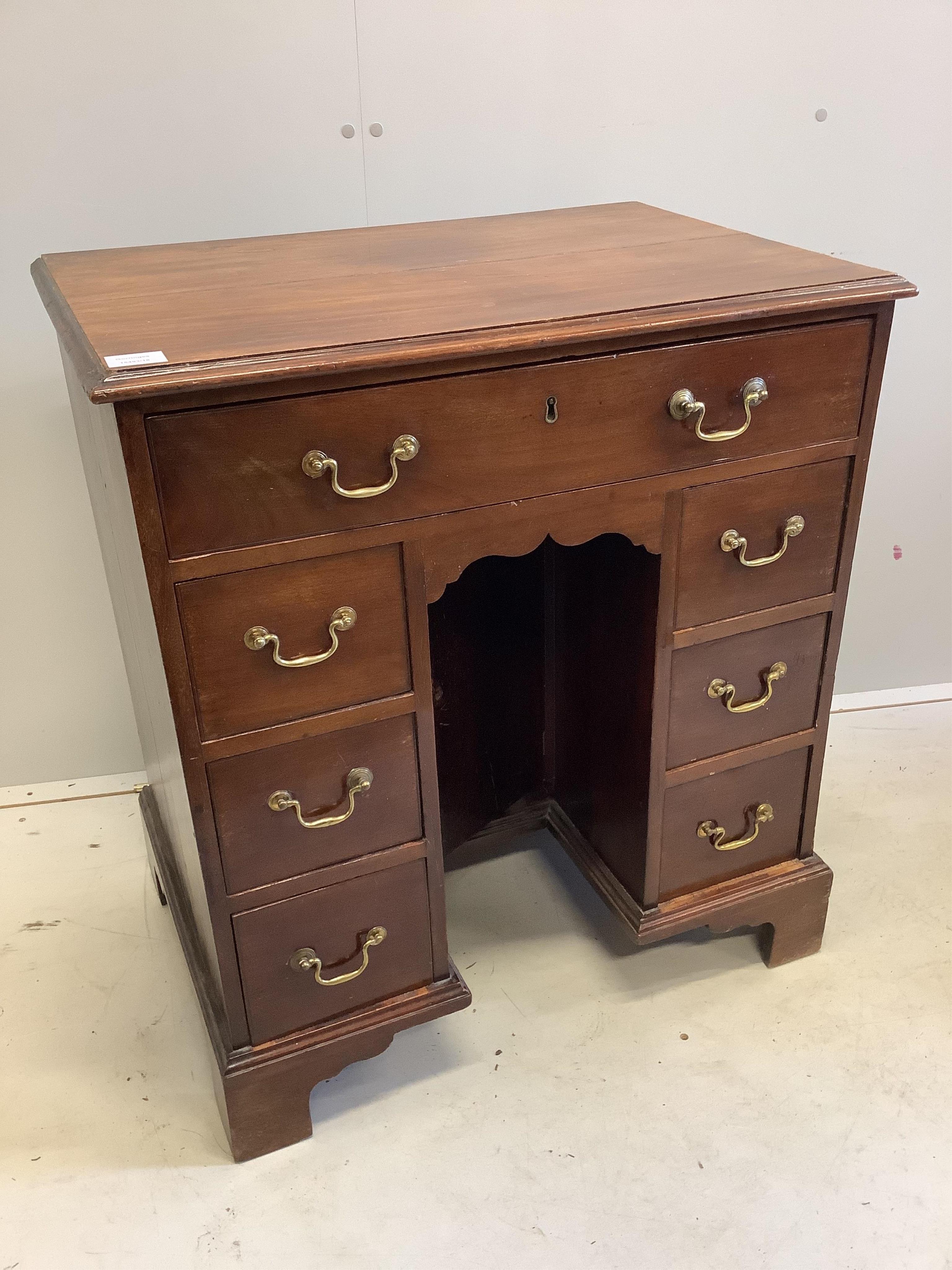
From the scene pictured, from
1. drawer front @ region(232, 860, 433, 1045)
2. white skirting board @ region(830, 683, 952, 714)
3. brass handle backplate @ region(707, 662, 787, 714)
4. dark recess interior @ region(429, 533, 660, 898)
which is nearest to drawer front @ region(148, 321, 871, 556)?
dark recess interior @ region(429, 533, 660, 898)

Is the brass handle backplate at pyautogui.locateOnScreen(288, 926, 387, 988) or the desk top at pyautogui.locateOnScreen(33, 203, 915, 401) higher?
the desk top at pyautogui.locateOnScreen(33, 203, 915, 401)

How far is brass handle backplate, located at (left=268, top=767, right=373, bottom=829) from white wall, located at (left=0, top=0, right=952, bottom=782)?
33.7 inches

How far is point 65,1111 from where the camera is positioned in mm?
1370

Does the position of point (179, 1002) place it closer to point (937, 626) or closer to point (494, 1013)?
point (494, 1013)

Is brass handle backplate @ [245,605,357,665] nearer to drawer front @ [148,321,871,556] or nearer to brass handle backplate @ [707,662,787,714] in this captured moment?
drawer front @ [148,321,871,556]

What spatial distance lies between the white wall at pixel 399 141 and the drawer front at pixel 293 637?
0.82 m

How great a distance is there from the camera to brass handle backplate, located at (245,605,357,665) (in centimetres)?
105

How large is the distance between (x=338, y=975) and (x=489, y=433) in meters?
0.66

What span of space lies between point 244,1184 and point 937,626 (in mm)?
1662

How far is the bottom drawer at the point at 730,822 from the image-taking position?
4.57ft

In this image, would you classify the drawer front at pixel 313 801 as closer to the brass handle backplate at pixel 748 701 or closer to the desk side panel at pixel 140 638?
the desk side panel at pixel 140 638

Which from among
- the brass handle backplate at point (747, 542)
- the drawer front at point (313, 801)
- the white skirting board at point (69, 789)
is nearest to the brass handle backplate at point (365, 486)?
the drawer front at point (313, 801)

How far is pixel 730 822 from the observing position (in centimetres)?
144

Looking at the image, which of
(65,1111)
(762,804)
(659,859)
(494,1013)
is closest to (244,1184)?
(65,1111)
